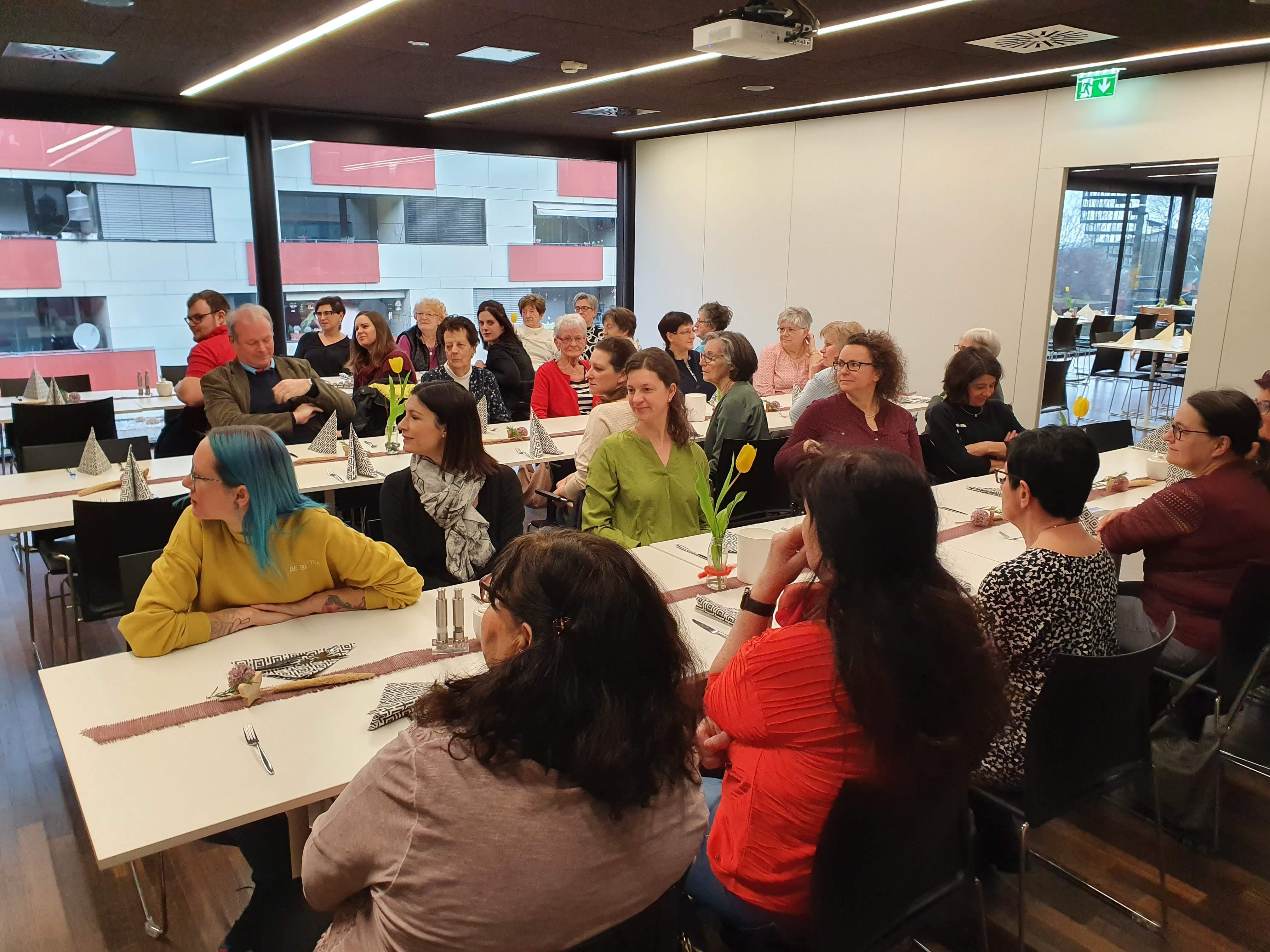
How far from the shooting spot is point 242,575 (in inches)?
89.4

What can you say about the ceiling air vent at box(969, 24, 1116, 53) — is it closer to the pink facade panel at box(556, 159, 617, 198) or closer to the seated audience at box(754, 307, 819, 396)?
the seated audience at box(754, 307, 819, 396)

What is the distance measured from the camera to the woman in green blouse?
321 cm

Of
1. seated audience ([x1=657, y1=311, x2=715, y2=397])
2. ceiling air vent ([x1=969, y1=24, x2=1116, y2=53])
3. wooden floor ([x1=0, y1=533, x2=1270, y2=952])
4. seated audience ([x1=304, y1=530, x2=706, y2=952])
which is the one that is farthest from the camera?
seated audience ([x1=657, y1=311, x2=715, y2=397])

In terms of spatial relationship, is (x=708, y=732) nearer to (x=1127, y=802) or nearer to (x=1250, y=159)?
(x=1127, y=802)

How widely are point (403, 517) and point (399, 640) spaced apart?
0.78 meters

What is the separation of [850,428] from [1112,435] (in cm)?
195

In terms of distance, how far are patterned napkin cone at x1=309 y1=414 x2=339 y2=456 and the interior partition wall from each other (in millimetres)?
4217

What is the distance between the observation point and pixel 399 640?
2215 mm

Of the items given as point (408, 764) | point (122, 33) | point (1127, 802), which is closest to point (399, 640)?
point (408, 764)

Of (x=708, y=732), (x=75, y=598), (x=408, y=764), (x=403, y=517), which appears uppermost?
(x=408, y=764)

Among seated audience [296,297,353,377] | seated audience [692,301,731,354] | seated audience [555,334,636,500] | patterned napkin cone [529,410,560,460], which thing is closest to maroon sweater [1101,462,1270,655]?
seated audience [555,334,636,500]

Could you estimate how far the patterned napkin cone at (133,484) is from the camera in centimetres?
332

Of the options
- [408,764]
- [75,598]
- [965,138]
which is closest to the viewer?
[408,764]

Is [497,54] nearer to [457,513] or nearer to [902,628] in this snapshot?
[457,513]
